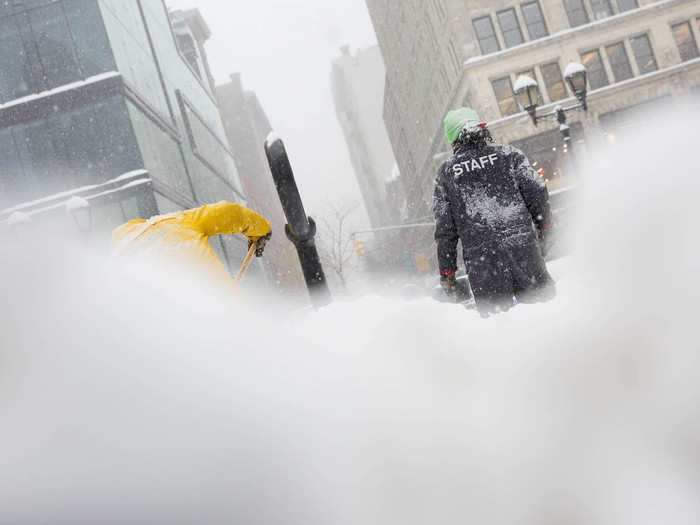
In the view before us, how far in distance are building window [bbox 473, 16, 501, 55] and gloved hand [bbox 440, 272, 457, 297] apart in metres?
30.7

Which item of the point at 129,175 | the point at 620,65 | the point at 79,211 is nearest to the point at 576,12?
the point at 620,65

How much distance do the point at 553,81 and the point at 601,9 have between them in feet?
16.5

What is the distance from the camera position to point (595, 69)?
99.6 feet

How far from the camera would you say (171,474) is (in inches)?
29.9

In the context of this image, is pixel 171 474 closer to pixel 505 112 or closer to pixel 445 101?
pixel 505 112

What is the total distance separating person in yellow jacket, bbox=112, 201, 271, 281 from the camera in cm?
240

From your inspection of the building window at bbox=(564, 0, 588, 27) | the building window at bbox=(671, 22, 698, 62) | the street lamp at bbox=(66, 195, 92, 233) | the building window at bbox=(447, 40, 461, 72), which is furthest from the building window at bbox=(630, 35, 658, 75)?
the street lamp at bbox=(66, 195, 92, 233)

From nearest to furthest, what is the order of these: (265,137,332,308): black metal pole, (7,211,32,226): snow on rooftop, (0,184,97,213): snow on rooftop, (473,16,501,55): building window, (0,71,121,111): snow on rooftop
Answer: (265,137,332,308): black metal pole → (7,211,32,226): snow on rooftop → (0,184,97,213): snow on rooftop → (0,71,121,111): snow on rooftop → (473,16,501,55): building window

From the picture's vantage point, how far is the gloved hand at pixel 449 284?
120 inches

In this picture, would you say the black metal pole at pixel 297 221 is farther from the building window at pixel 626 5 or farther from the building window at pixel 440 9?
the building window at pixel 626 5

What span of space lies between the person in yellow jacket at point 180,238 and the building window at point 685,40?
3470cm

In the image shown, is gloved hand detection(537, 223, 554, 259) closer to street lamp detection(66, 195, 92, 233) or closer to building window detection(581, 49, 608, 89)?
street lamp detection(66, 195, 92, 233)

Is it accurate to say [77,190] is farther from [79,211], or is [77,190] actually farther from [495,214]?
[495,214]

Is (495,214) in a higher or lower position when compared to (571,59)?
lower
